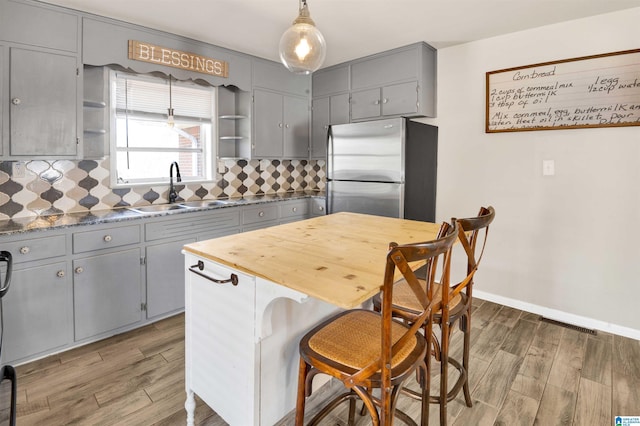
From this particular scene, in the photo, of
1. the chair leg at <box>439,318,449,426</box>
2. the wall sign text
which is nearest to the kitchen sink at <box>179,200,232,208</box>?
the wall sign text

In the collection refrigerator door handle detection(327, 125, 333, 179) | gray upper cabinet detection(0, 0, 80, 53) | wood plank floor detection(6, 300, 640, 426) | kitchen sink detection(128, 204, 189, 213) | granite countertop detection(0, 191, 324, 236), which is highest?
gray upper cabinet detection(0, 0, 80, 53)

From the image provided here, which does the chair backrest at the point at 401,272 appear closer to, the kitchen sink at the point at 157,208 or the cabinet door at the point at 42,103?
the kitchen sink at the point at 157,208

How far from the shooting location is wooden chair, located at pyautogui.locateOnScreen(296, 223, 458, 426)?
107cm

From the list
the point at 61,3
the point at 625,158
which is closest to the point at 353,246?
the point at 625,158

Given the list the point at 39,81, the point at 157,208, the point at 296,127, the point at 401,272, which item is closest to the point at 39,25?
the point at 39,81

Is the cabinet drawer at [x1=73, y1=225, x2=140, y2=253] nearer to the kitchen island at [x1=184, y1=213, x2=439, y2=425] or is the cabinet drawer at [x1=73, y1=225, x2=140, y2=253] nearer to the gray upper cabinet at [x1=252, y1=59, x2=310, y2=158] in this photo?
the kitchen island at [x1=184, y1=213, x2=439, y2=425]

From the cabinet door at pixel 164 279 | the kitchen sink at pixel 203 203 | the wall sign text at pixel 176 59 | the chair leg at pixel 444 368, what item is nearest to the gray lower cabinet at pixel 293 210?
the kitchen sink at pixel 203 203

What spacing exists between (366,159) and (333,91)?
1187 mm

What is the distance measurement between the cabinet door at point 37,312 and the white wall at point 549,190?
324 centimetres

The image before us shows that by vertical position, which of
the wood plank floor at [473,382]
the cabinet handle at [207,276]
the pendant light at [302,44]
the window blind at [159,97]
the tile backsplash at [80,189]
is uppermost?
the window blind at [159,97]

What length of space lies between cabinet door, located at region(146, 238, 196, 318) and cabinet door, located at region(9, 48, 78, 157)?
0.94m

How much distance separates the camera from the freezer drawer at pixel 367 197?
323 centimetres

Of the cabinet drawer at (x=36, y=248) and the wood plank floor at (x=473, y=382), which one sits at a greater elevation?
the cabinet drawer at (x=36, y=248)

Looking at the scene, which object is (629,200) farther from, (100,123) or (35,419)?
(100,123)
